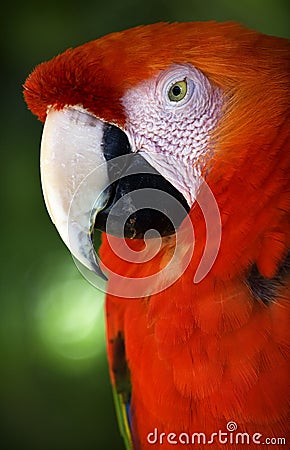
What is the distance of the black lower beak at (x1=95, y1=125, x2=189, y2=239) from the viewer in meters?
0.68

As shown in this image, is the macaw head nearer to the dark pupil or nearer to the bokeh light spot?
the dark pupil

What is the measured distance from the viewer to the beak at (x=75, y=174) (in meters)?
0.66

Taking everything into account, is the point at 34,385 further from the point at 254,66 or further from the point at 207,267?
the point at 254,66

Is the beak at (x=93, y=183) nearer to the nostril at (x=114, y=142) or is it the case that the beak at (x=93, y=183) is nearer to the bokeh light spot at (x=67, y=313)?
the nostril at (x=114, y=142)

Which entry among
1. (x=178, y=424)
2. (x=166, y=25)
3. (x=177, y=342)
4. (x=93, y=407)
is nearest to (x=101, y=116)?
(x=166, y=25)

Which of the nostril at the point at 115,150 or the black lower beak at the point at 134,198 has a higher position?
the nostril at the point at 115,150

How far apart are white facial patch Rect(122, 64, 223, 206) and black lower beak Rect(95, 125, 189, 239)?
0.04ft

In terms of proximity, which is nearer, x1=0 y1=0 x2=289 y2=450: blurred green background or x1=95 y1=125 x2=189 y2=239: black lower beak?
x1=95 y1=125 x2=189 y2=239: black lower beak

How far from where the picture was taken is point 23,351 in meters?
1.16

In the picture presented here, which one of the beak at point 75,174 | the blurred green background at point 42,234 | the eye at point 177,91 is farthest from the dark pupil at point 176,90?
the blurred green background at point 42,234

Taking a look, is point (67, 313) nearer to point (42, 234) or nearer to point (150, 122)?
point (42, 234)

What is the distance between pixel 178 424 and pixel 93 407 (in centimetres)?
55

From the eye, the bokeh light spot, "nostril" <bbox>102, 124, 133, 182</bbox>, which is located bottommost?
the bokeh light spot

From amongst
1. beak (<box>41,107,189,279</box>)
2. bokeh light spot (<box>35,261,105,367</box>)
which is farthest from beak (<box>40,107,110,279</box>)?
bokeh light spot (<box>35,261,105,367</box>)
